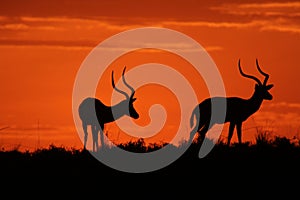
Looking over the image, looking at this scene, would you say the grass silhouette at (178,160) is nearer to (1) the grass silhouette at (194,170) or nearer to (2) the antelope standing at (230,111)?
(1) the grass silhouette at (194,170)

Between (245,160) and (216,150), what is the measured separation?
51.4 inches

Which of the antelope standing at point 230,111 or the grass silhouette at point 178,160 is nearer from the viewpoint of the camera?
the grass silhouette at point 178,160

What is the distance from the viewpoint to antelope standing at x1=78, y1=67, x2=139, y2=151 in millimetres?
45794

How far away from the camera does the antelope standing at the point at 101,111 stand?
4579cm

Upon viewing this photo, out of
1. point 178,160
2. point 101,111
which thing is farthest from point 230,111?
A: point 178,160

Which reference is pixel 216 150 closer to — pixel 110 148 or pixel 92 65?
pixel 110 148

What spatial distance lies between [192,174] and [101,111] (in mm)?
11390

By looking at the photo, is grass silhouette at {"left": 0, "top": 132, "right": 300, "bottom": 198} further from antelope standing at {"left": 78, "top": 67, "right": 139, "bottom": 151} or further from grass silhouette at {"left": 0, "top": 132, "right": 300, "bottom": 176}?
antelope standing at {"left": 78, "top": 67, "right": 139, "bottom": 151}

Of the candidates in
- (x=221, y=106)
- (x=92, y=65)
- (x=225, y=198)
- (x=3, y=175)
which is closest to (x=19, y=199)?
(x=3, y=175)

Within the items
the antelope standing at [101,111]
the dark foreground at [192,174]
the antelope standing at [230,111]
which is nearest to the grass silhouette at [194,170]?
the dark foreground at [192,174]

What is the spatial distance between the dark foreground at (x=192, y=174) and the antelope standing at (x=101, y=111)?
295 inches

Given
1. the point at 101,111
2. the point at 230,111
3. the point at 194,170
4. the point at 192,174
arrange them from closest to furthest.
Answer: the point at 192,174, the point at 194,170, the point at 230,111, the point at 101,111

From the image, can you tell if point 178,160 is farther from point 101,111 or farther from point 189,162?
point 101,111

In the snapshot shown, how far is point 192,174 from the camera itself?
35688mm
